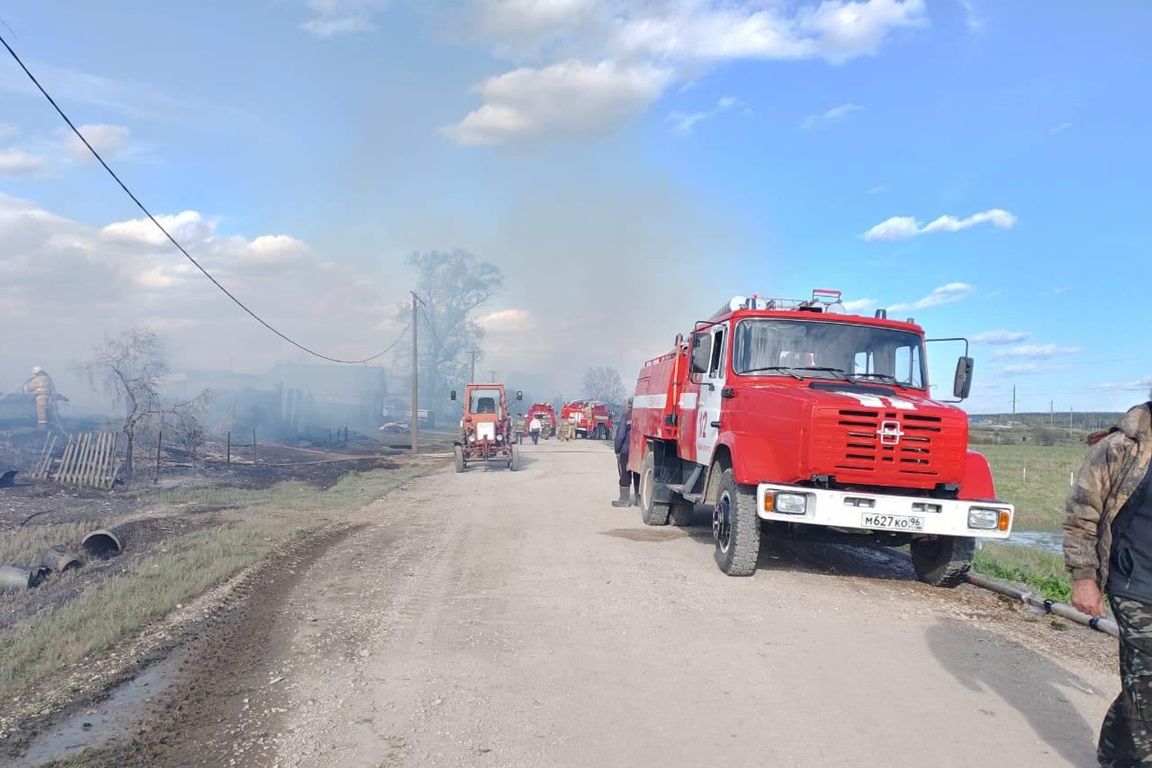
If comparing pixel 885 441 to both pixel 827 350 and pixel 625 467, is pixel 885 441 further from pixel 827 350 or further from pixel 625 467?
pixel 625 467

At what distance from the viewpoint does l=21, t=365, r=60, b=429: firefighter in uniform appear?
23.5 m

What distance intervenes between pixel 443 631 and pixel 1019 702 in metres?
3.80

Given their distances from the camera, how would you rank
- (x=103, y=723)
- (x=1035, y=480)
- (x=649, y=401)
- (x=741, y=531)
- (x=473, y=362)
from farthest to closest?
(x=473, y=362) → (x=1035, y=480) → (x=649, y=401) → (x=741, y=531) → (x=103, y=723)

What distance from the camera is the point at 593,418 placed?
46.8 metres

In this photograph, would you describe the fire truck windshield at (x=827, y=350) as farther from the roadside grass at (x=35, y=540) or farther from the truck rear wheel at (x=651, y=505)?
the roadside grass at (x=35, y=540)

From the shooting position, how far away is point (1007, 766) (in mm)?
3850

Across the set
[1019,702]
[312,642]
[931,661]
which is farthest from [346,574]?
[1019,702]

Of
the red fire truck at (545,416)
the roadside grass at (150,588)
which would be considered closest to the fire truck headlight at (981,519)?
the roadside grass at (150,588)

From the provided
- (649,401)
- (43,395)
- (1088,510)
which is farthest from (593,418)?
(1088,510)

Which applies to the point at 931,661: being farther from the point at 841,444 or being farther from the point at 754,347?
the point at 754,347

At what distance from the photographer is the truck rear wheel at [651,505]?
11.7 m

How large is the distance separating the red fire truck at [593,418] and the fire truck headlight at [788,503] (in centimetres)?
3920

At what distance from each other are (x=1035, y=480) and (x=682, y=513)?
72.2 ft

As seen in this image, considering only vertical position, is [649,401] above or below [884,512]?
above
